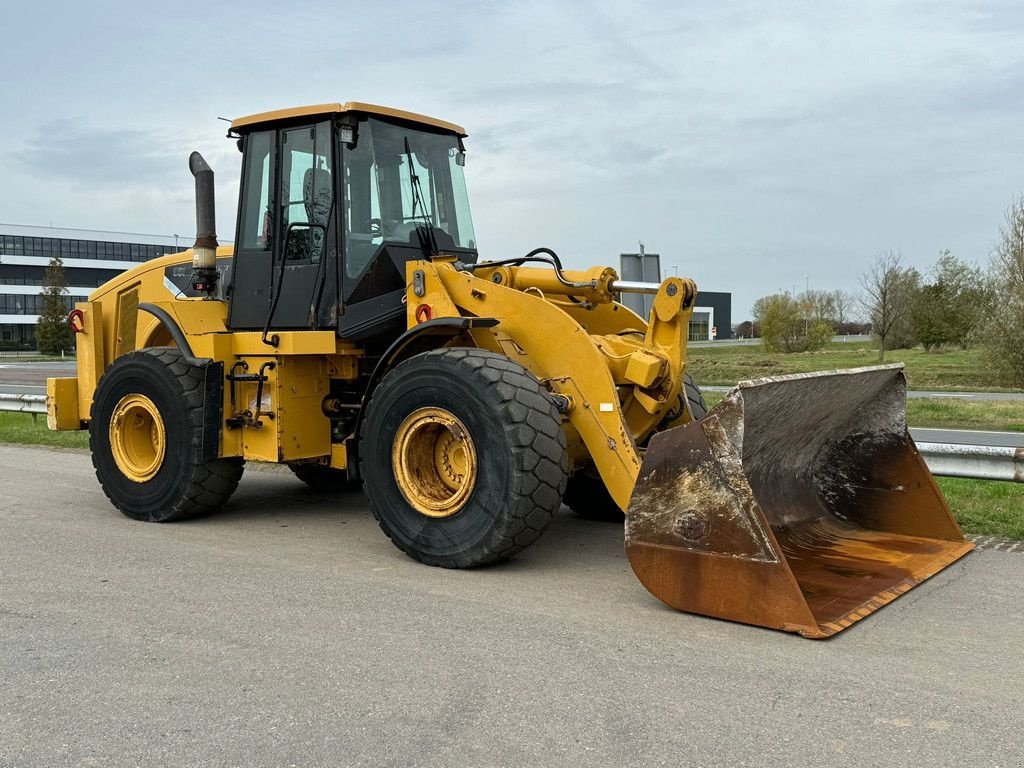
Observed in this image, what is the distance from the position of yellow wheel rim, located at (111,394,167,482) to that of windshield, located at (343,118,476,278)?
80.5 inches

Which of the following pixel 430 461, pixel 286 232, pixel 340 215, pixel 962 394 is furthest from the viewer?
pixel 962 394

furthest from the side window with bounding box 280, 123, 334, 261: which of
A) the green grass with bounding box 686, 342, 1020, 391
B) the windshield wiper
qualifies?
the green grass with bounding box 686, 342, 1020, 391

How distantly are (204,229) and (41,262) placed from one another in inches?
3170

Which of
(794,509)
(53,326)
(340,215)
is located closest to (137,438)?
(340,215)

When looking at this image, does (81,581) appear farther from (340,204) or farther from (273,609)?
(340,204)

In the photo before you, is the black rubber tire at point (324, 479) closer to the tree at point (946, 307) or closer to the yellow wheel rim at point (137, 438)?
the yellow wheel rim at point (137, 438)

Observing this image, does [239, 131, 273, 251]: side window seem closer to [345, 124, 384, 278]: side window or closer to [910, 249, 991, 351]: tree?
[345, 124, 384, 278]: side window

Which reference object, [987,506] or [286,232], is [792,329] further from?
[286,232]

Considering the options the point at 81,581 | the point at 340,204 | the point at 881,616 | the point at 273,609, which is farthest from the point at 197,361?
the point at 881,616

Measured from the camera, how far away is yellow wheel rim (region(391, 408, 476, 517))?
5984mm

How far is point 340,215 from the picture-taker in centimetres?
708

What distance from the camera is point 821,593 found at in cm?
511

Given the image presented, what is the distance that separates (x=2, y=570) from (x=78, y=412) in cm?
328

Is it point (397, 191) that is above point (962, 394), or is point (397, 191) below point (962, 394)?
above
